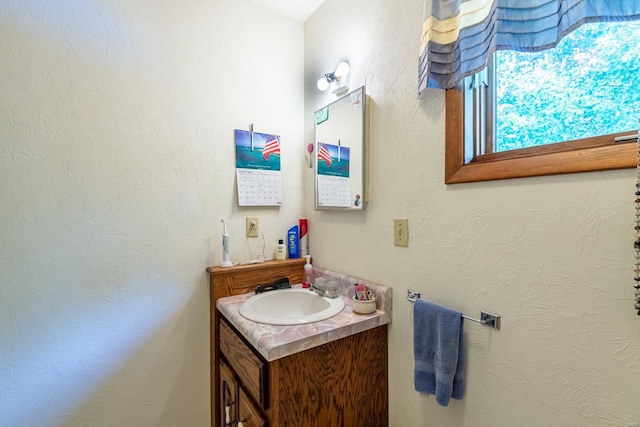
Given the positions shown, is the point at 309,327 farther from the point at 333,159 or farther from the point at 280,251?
the point at 333,159

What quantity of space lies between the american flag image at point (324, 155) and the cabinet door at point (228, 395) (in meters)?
1.05

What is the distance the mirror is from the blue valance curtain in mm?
361

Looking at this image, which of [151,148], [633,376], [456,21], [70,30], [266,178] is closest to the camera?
[633,376]

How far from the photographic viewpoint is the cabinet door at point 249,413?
36.2 inches

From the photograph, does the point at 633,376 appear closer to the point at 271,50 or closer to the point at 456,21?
the point at 456,21

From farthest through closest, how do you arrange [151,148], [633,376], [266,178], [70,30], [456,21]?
[266,178] < [151,148] < [70,30] < [456,21] < [633,376]

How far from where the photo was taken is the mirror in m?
1.23

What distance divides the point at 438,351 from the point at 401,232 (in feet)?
1.36

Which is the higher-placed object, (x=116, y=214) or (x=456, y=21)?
(x=456, y=21)

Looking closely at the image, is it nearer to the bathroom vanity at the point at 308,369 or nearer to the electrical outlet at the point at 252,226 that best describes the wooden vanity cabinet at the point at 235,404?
the bathroom vanity at the point at 308,369

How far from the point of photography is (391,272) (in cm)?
113

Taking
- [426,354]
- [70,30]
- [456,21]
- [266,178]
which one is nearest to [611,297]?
[426,354]

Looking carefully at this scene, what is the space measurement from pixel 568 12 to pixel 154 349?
1822 mm

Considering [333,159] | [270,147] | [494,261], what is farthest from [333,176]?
[494,261]
